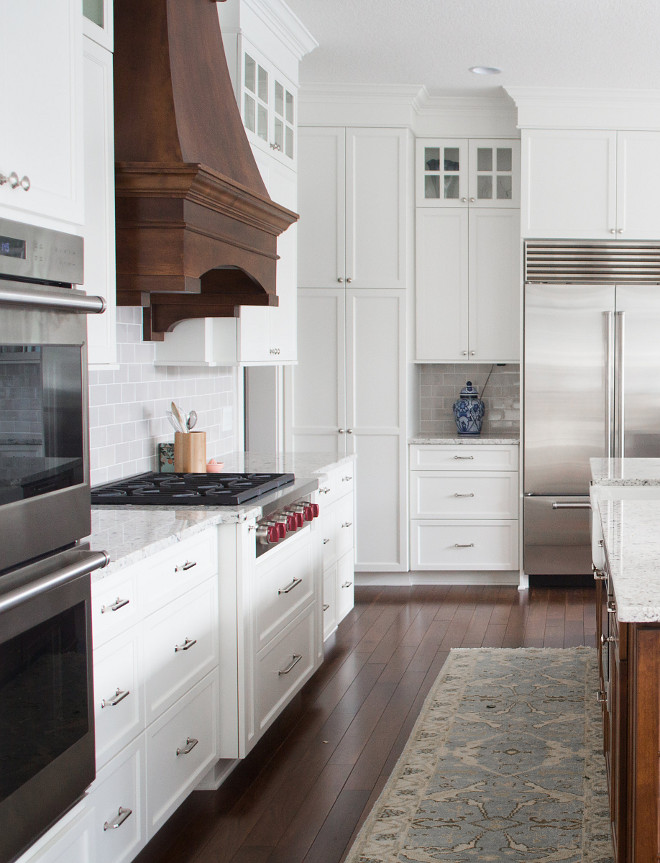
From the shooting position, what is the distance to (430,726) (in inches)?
137

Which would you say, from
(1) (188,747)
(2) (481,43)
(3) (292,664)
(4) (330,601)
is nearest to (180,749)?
(1) (188,747)

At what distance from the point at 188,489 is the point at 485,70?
306 centimetres

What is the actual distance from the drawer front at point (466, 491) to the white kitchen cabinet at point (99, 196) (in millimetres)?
3170

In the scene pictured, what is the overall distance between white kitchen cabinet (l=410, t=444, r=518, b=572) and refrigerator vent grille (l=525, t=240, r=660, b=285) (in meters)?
1.01

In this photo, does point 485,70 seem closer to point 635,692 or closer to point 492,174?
point 492,174

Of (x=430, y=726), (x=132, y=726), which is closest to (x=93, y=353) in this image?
(x=132, y=726)

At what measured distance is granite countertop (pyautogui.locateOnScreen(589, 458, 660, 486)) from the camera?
376 cm

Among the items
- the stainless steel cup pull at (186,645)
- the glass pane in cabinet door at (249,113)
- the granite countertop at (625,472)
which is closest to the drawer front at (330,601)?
the granite countertop at (625,472)

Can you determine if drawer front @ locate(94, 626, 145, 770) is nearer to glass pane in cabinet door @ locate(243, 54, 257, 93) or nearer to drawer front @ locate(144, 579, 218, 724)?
drawer front @ locate(144, 579, 218, 724)

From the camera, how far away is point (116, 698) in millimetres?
2219

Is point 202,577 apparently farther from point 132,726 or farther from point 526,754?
point 526,754

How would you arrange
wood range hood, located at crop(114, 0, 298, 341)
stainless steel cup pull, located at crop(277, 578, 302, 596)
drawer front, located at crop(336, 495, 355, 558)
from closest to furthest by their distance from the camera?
wood range hood, located at crop(114, 0, 298, 341) → stainless steel cup pull, located at crop(277, 578, 302, 596) → drawer front, located at crop(336, 495, 355, 558)

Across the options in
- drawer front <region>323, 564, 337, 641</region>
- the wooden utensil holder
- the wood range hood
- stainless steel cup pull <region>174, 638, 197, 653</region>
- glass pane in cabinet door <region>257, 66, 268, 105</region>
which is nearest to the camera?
stainless steel cup pull <region>174, 638, 197, 653</region>

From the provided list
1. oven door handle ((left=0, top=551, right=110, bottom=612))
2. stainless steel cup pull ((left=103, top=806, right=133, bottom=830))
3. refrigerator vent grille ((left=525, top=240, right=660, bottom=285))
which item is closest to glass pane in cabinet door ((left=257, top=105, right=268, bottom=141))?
refrigerator vent grille ((left=525, top=240, right=660, bottom=285))
